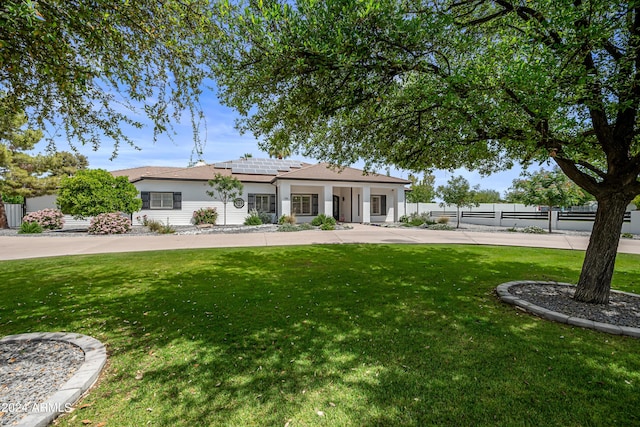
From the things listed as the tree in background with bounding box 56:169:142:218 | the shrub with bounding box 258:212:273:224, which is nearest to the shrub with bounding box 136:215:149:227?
the tree in background with bounding box 56:169:142:218

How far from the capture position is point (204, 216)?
2041 centimetres

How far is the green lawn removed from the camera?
235 centimetres

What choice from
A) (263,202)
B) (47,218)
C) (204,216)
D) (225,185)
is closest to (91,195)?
(47,218)

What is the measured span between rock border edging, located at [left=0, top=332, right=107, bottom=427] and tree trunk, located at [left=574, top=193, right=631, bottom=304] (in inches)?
266

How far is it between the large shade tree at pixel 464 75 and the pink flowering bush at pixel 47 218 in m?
18.3

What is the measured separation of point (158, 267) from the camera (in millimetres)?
7578

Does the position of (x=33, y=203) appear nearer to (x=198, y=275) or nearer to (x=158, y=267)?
(x=158, y=267)

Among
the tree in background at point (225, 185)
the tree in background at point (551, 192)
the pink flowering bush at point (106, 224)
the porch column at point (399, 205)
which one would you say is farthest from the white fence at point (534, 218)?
the pink flowering bush at point (106, 224)

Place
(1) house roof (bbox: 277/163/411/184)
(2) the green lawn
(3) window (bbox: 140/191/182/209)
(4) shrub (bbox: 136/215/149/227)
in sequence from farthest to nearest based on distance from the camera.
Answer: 1. (1) house roof (bbox: 277/163/411/184)
2. (3) window (bbox: 140/191/182/209)
3. (4) shrub (bbox: 136/215/149/227)
4. (2) the green lawn

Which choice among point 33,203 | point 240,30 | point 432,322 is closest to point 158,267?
point 240,30

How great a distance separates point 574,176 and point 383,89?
3512 mm

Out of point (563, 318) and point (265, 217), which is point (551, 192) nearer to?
point (563, 318)

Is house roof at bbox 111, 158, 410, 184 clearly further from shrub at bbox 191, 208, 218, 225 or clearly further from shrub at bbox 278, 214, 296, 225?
shrub at bbox 278, 214, 296, 225

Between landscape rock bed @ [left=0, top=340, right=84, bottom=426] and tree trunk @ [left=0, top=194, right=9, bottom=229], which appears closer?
landscape rock bed @ [left=0, top=340, right=84, bottom=426]
